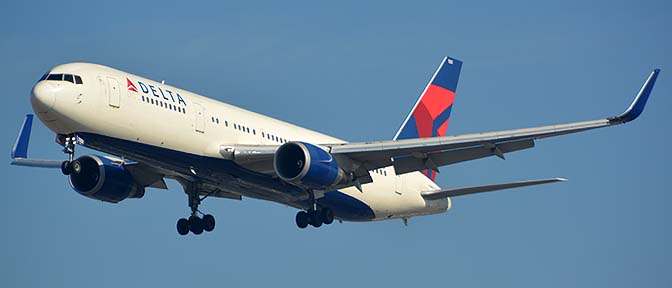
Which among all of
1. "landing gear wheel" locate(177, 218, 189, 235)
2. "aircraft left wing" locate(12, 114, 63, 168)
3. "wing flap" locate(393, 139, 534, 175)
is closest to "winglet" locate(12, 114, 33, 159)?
"aircraft left wing" locate(12, 114, 63, 168)

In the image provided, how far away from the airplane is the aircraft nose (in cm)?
3

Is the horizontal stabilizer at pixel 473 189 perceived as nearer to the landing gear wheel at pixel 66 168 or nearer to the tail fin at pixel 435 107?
the tail fin at pixel 435 107

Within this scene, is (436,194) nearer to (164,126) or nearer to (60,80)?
(164,126)

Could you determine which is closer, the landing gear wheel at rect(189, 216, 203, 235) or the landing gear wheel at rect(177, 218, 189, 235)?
the landing gear wheel at rect(189, 216, 203, 235)

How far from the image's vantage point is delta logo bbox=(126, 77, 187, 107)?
4006cm

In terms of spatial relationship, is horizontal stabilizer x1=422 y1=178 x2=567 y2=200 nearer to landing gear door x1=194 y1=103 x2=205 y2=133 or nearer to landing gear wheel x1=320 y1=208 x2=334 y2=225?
landing gear wheel x1=320 y1=208 x2=334 y2=225

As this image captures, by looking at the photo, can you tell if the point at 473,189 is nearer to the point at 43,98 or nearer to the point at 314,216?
the point at 314,216

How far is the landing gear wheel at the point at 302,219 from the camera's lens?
45.9m

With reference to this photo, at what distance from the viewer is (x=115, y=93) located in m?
39.4

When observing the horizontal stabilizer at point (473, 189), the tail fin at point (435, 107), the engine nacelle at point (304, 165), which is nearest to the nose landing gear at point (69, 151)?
the engine nacelle at point (304, 165)

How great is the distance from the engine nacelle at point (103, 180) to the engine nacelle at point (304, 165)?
7.73 m

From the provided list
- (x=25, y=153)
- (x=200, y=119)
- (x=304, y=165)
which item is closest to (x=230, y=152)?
(x=200, y=119)

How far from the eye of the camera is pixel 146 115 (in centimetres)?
3988

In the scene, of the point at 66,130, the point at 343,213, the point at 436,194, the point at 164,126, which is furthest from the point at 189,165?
the point at 436,194
